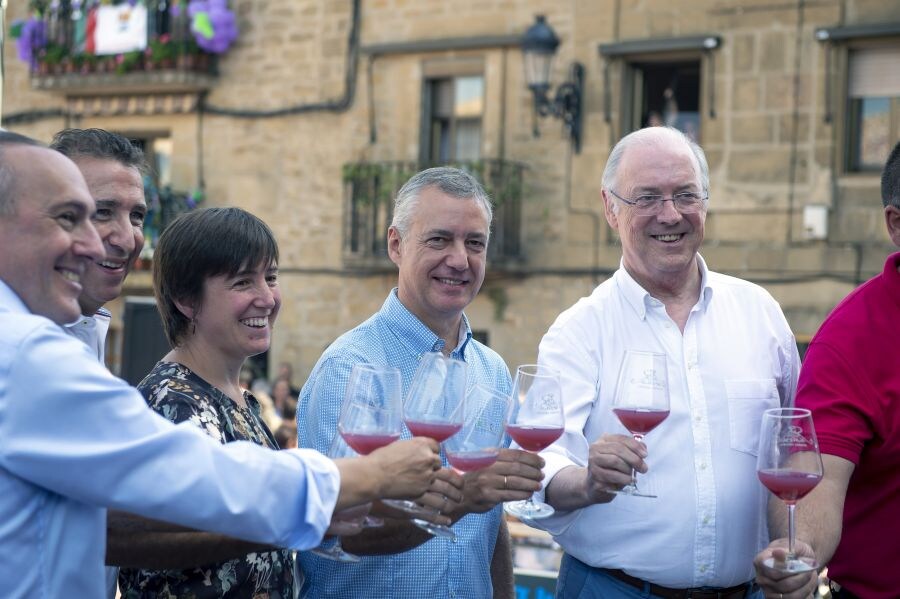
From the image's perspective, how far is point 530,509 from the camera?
3002 mm

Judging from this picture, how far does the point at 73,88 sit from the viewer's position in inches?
694

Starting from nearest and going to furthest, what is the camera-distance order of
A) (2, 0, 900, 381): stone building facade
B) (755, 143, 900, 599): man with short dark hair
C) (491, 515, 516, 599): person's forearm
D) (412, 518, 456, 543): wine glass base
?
(412, 518, 456, 543): wine glass base, (755, 143, 900, 599): man with short dark hair, (491, 515, 516, 599): person's forearm, (2, 0, 900, 381): stone building facade

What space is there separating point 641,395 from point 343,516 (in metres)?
0.83

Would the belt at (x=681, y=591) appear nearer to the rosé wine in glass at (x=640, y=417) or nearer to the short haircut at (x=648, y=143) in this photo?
the rosé wine in glass at (x=640, y=417)

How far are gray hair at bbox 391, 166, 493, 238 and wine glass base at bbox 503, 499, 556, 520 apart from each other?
910 millimetres

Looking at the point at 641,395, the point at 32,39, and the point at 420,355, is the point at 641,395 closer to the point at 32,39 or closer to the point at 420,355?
the point at 420,355

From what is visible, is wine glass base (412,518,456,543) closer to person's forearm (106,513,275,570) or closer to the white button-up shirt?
person's forearm (106,513,275,570)

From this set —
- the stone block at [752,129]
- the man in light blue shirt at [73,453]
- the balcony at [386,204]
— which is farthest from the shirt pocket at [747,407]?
the balcony at [386,204]

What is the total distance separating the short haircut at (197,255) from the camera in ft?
10.1

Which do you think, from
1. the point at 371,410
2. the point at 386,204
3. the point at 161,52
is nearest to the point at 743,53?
the point at 386,204

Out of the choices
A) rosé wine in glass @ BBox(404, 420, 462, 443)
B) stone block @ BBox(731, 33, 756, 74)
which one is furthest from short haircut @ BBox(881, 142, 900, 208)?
stone block @ BBox(731, 33, 756, 74)

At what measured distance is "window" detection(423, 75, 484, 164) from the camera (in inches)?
593

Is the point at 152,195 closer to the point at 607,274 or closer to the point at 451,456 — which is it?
the point at 607,274

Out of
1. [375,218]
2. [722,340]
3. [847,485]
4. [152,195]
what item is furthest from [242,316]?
[152,195]
